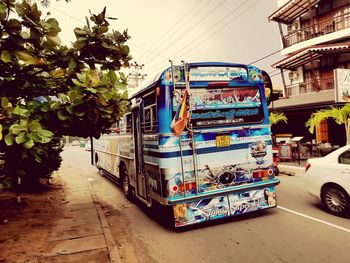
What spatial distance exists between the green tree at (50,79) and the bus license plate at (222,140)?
2.23 m

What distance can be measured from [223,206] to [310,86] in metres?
21.2

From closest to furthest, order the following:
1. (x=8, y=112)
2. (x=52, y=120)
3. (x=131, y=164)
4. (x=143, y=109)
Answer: (x=8, y=112) < (x=52, y=120) < (x=143, y=109) < (x=131, y=164)

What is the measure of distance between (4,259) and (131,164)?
4.04 m

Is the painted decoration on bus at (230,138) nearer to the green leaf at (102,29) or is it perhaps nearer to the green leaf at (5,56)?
the green leaf at (102,29)

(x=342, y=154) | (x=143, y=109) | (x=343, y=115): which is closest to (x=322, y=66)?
(x=343, y=115)

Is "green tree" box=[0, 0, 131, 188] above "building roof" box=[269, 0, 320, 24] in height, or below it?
below

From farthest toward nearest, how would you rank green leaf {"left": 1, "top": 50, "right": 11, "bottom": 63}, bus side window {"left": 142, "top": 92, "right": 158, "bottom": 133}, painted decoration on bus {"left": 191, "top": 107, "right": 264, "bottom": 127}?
bus side window {"left": 142, "top": 92, "right": 158, "bottom": 133}, painted decoration on bus {"left": 191, "top": 107, "right": 264, "bottom": 127}, green leaf {"left": 1, "top": 50, "right": 11, "bottom": 63}

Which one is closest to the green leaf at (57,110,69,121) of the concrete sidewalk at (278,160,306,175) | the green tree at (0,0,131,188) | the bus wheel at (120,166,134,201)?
the green tree at (0,0,131,188)

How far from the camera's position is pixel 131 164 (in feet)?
27.6

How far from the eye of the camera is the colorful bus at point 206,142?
19.5 ft

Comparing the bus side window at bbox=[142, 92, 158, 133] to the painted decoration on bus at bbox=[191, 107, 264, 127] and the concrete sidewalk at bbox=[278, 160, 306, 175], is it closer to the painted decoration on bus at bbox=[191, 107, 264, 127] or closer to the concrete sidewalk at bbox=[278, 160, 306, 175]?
the painted decoration on bus at bbox=[191, 107, 264, 127]

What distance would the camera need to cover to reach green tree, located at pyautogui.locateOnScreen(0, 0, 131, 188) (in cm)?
379

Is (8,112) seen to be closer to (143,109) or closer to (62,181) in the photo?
(143,109)

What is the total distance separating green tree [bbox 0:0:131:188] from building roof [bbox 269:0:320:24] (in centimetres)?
2191
